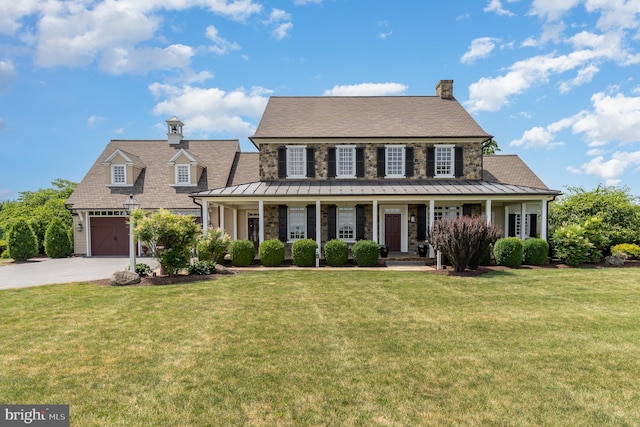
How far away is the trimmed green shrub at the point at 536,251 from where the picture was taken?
1485cm

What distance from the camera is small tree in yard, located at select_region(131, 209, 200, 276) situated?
460 inches

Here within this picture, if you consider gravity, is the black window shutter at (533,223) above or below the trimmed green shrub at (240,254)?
above

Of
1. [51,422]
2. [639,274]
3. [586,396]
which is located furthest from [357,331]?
[639,274]

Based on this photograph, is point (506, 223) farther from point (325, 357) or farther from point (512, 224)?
point (325, 357)

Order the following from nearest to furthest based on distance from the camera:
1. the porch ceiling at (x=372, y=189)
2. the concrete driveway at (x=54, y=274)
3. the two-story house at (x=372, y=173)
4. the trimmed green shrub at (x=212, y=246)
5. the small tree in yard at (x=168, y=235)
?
the small tree in yard at (x=168, y=235)
the concrete driveway at (x=54, y=274)
the trimmed green shrub at (x=212, y=246)
the porch ceiling at (x=372, y=189)
the two-story house at (x=372, y=173)

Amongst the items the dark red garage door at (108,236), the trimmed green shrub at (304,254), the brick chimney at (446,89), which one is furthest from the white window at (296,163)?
the dark red garage door at (108,236)

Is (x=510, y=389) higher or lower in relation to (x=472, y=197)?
lower

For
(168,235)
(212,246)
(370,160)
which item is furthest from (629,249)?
(168,235)

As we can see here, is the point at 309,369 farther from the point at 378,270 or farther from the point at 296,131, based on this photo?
the point at 296,131

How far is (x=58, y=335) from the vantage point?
6297mm

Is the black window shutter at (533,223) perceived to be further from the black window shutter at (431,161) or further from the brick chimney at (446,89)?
the brick chimney at (446,89)

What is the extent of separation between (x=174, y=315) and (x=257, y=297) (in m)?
2.24

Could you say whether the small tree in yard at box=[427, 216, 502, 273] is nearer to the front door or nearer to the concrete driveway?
the front door

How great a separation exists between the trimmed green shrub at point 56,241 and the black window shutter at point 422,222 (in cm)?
1969
